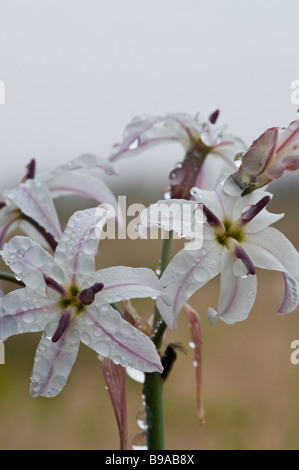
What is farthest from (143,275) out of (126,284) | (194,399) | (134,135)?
(194,399)

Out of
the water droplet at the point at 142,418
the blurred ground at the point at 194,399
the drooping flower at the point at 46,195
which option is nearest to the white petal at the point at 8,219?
the drooping flower at the point at 46,195

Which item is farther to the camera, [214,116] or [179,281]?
[214,116]

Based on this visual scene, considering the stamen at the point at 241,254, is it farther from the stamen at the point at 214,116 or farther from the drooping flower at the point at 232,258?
the stamen at the point at 214,116

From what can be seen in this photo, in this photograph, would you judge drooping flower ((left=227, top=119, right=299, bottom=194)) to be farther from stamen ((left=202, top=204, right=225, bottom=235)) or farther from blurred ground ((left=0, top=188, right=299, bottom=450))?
blurred ground ((left=0, top=188, right=299, bottom=450))

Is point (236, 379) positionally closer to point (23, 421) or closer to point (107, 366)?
point (23, 421)

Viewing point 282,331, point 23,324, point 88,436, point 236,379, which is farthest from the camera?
point 282,331

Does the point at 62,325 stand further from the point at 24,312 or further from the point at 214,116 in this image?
the point at 214,116
